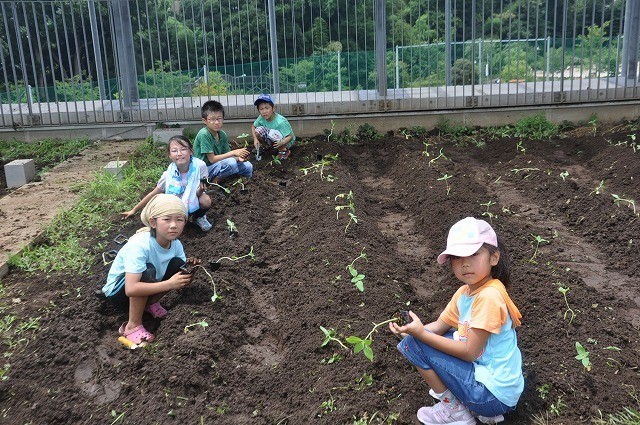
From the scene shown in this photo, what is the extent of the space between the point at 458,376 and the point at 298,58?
7.89m

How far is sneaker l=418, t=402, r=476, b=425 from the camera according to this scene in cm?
345

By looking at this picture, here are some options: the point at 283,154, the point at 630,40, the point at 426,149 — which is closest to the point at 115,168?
the point at 283,154

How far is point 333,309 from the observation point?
15.1 feet

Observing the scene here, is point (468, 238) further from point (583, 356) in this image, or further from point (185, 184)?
point (185, 184)

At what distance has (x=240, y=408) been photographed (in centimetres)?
384

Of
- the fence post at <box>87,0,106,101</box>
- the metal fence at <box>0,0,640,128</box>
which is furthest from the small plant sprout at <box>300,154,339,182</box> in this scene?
the fence post at <box>87,0,106,101</box>

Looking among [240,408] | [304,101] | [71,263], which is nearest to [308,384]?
[240,408]

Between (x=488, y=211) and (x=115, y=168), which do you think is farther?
(x=115, y=168)

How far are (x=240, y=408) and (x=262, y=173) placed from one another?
4633 mm

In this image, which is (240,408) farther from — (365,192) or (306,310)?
(365,192)

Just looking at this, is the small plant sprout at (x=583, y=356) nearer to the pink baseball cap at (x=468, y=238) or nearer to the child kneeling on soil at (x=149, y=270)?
the pink baseball cap at (x=468, y=238)

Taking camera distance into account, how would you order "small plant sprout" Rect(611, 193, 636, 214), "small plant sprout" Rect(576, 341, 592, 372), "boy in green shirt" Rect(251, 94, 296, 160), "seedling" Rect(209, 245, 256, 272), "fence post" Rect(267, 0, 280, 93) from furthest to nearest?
"fence post" Rect(267, 0, 280, 93) < "boy in green shirt" Rect(251, 94, 296, 160) < "small plant sprout" Rect(611, 193, 636, 214) < "seedling" Rect(209, 245, 256, 272) < "small plant sprout" Rect(576, 341, 592, 372)

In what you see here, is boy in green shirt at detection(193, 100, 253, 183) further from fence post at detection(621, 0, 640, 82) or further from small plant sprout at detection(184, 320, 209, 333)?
fence post at detection(621, 0, 640, 82)

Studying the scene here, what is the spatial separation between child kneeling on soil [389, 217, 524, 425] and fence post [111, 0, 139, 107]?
786 cm
